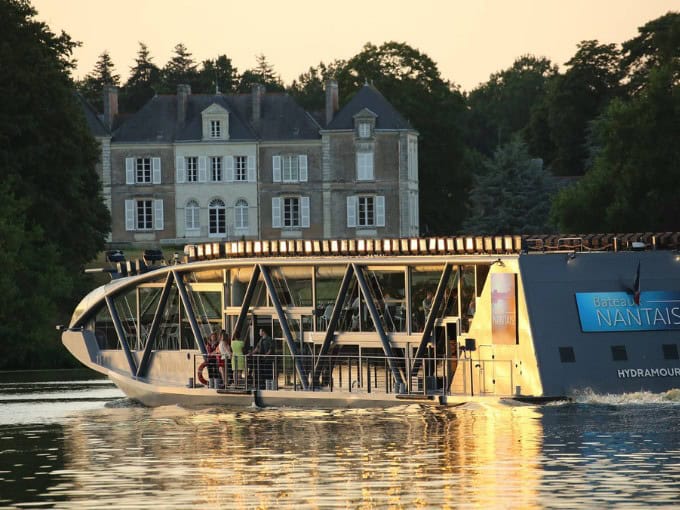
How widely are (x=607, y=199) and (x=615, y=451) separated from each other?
2550 inches

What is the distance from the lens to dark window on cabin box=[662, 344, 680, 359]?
41.4 meters

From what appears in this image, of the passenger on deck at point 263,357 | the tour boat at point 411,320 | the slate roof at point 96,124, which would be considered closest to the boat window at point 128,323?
the tour boat at point 411,320

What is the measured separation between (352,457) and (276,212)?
112 meters

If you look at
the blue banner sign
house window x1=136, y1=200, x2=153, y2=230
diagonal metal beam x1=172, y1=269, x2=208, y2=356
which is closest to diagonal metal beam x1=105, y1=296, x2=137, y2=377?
diagonal metal beam x1=172, y1=269, x2=208, y2=356

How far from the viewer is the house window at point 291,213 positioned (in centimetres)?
14550

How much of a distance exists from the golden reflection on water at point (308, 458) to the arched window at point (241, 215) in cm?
10024

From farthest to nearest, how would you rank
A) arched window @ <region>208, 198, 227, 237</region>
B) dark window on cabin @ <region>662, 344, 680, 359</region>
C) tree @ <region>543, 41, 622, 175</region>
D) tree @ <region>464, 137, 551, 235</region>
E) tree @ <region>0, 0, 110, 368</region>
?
tree @ <region>543, 41, 622, 175</region>, arched window @ <region>208, 198, 227, 237</region>, tree @ <region>464, 137, 551, 235</region>, tree @ <region>0, 0, 110, 368</region>, dark window on cabin @ <region>662, 344, 680, 359</region>

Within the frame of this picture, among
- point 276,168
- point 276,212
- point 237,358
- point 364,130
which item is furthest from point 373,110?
point 237,358

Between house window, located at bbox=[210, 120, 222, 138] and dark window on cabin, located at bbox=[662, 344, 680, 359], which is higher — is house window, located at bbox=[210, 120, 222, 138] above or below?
above

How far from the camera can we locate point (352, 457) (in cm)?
3391

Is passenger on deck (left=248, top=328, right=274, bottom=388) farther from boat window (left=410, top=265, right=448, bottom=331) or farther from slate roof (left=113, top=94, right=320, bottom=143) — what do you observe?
slate roof (left=113, top=94, right=320, bottom=143)

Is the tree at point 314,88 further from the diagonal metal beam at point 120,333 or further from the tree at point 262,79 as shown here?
the diagonal metal beam at point 120,333

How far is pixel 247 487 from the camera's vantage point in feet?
98.2

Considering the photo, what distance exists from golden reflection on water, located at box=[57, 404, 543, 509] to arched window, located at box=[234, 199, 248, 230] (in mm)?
100237
